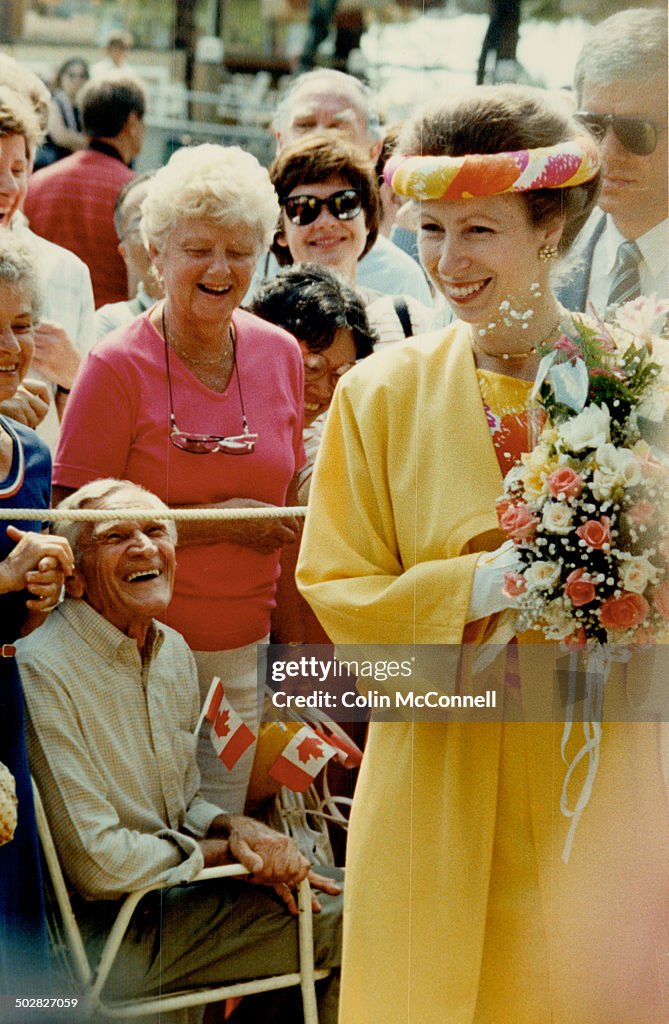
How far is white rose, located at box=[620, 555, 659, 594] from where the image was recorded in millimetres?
2188

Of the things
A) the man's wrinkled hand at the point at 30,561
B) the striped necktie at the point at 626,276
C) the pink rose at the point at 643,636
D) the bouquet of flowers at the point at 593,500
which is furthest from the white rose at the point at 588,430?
the man's wrinkled hand at the point at 30,561

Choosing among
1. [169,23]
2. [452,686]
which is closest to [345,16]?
[169,23]

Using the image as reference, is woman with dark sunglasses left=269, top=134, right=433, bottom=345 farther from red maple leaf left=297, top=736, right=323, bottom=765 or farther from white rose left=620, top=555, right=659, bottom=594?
red maple leaf left=297, top=736, right=323, bottom=765

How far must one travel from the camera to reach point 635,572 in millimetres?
2188

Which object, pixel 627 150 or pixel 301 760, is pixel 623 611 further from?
pixel 627 150

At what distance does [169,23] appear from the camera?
8.73 feet

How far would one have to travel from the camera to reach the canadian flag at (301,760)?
2684mm

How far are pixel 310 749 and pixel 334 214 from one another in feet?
3.57

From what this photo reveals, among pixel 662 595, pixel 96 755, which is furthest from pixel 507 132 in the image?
pixel 96 755

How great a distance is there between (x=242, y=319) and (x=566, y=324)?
0.67 m

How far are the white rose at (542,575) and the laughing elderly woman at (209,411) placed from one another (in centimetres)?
67

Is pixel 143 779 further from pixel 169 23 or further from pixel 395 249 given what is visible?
pixel 169 23

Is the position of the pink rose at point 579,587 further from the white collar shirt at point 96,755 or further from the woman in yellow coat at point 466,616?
the white collar shirt at point 96,755

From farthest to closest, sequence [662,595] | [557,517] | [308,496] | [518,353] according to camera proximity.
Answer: [308,496], [518,353], [662,595], [557,517]
